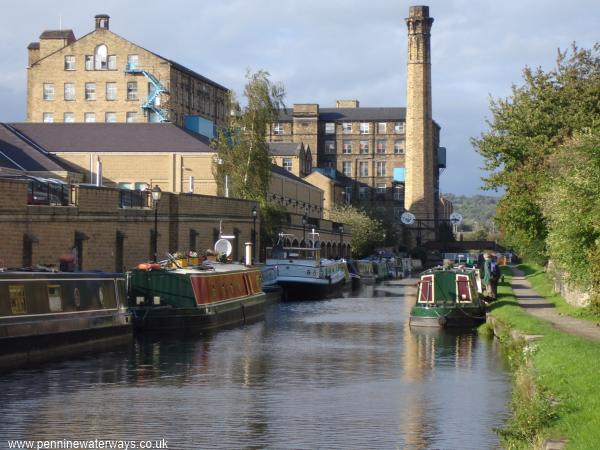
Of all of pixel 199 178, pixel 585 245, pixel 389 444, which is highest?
pixel 199 178

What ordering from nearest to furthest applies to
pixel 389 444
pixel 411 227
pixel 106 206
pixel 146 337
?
1. pixel 389 444
2. pixel 146 337
3. pixel 106 206
4. pixel 411 227

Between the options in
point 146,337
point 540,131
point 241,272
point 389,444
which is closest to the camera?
point 389,444

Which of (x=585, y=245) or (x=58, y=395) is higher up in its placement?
(x=585, y=245)

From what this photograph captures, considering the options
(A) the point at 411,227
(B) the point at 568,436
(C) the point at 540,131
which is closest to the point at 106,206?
(C) the point at 540,131

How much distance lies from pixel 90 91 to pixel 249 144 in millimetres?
28234

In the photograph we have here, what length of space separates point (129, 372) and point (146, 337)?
25.5 ft

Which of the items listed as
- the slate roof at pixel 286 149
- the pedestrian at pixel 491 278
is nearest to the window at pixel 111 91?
the slate roof at pixel 286 149

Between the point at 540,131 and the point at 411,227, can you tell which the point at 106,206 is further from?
the point at 411,227

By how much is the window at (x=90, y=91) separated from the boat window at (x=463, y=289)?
197 feet

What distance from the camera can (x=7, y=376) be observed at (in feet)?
72.6

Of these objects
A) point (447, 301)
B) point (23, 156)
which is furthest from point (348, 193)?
point (447, 301)

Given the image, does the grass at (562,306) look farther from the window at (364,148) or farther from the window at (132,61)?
the window at (364,148)

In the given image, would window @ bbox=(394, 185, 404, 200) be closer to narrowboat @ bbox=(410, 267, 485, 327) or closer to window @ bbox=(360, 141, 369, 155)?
window @ bbox=(360, 141, 369, 155)

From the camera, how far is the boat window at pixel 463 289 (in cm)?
3512
